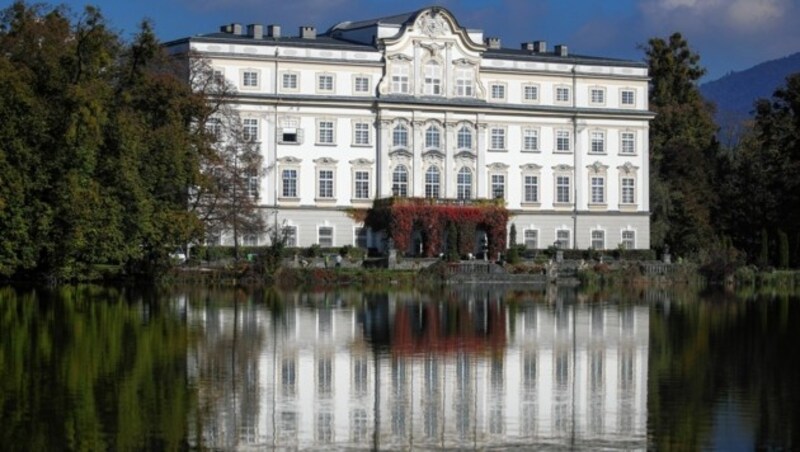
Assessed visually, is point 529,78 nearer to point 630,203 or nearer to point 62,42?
point 630,203

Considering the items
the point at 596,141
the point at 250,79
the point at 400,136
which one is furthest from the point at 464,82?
the point at 250,79

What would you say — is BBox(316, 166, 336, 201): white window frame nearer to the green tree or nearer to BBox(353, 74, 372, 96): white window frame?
BBox(353, 74, 372, 96): white window frame

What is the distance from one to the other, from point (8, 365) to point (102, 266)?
96.5 feet

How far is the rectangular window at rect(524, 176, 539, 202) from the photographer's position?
75.8 meters

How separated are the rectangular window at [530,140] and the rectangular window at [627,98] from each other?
4.58 meters

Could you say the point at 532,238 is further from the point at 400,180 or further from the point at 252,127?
the point at 252,127

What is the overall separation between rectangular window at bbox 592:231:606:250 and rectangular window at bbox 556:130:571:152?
13.2ft

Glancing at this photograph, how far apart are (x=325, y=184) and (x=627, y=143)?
14.6m

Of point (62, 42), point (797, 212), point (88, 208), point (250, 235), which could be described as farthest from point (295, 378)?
point (797, 212)

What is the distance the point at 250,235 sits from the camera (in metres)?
67.2

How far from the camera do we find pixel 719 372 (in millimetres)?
28750

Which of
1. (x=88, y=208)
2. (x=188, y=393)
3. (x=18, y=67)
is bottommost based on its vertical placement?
(x=188, y=393)

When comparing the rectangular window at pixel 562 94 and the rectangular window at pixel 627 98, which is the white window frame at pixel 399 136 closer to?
the rectangular window at pixel 562 94

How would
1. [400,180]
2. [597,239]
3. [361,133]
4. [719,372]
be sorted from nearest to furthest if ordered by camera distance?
[719,372]
[361,133]
[400,180]
[597,239]
